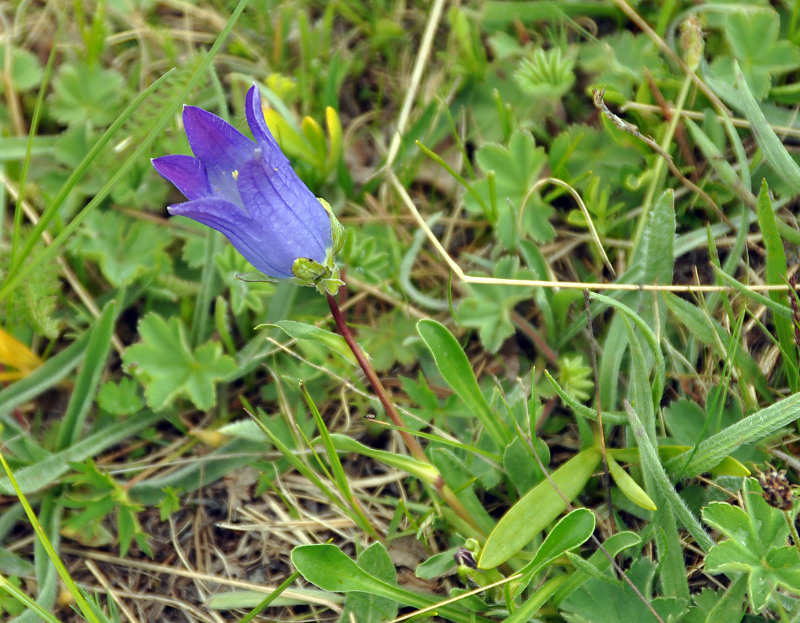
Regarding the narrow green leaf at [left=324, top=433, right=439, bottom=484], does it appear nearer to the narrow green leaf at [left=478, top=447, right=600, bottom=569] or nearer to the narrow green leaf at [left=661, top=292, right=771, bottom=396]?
the narrow green leaf at [left=478, top=447, right=600, bottom=569]

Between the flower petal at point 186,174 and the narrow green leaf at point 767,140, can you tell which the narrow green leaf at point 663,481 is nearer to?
the narrow green leaf at point 767,140

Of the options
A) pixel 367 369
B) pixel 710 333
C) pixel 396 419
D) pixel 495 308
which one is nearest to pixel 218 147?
pixel 367 369

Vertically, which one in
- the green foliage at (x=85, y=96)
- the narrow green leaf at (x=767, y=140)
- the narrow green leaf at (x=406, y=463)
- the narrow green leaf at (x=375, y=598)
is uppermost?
the green foliage at (x=85, y=96)

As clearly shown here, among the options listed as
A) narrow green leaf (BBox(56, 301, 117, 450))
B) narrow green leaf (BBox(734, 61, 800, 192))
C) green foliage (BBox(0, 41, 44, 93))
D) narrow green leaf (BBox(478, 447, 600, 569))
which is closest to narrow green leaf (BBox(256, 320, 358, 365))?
narrow green leaf (BBox(478, 447, 600, 569))

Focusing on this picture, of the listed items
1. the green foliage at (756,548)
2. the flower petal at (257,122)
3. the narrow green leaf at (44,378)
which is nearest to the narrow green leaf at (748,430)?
the green foliage at (756,548)

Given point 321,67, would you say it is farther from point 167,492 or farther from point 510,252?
point 167,492

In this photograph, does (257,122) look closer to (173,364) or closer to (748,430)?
(173,364)

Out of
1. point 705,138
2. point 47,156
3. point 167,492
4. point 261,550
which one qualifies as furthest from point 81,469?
point 705,138
